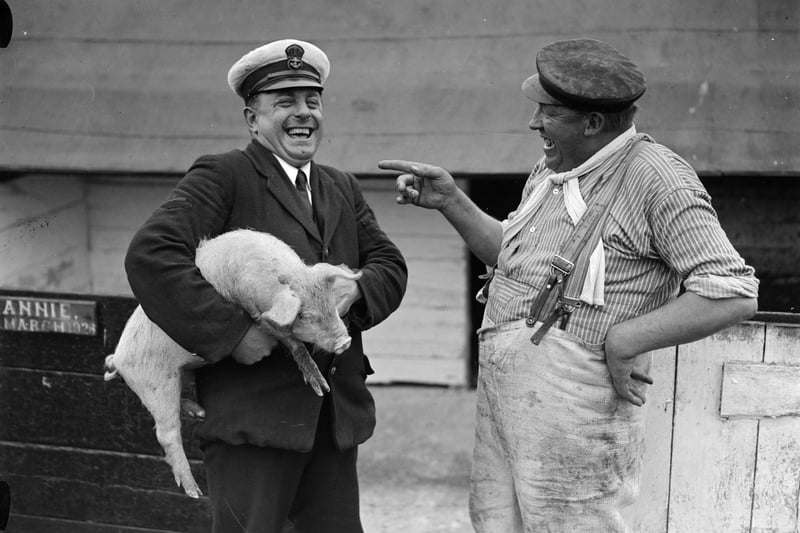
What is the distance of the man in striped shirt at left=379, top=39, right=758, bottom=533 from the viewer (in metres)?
2.41

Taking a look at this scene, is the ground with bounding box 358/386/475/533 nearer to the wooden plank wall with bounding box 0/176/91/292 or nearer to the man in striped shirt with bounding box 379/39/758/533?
the man in striped shirt with bounding box 379/39/758/533

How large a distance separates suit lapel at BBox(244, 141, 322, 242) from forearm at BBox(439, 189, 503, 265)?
498mm

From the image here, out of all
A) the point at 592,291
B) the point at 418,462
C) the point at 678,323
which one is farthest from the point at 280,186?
the point at 418,462

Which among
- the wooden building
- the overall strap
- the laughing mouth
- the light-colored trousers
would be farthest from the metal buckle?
the wooden building

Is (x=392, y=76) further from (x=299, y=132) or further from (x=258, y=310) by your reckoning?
(x=258, y=310)

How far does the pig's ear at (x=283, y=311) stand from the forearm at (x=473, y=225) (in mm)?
791

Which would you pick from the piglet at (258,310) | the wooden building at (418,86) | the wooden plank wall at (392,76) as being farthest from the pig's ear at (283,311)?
the wooden plank wall at (392,76)

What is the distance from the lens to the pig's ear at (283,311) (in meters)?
2.40

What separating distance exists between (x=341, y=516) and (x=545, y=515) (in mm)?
749

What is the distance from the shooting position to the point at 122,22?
195 inches

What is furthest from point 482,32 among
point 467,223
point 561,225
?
point 561,225

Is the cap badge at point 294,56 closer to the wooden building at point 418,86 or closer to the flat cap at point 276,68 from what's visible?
the flat cap at point 276,68

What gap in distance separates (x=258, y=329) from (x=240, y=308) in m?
0.09

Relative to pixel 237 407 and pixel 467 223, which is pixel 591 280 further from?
pixel 237 407
